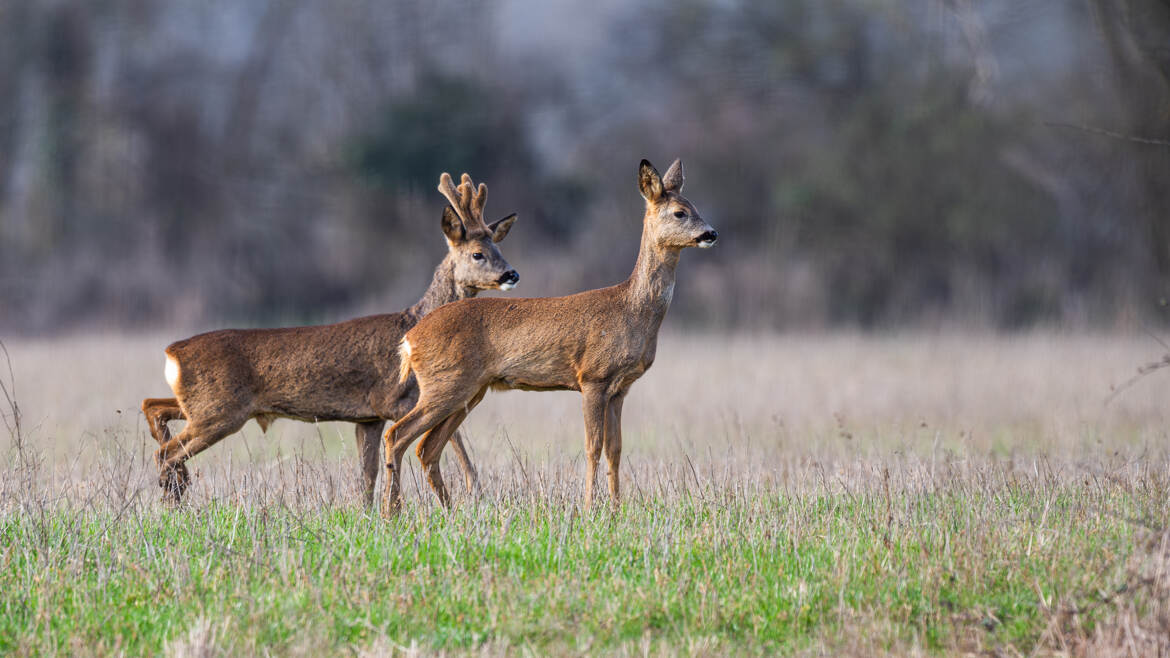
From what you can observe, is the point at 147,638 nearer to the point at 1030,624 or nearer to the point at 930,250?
the point at 1030,624

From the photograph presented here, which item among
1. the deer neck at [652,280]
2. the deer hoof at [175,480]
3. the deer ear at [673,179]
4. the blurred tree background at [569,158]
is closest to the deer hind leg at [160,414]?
the deer hoof at [175,480]

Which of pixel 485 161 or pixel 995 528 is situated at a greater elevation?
pixel 485 161

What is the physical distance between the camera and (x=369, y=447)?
28.8 ft

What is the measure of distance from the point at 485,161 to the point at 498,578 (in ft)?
89.8

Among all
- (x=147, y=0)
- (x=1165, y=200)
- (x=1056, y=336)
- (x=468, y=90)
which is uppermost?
(x=147, y=0)

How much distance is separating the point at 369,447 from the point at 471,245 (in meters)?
1.70

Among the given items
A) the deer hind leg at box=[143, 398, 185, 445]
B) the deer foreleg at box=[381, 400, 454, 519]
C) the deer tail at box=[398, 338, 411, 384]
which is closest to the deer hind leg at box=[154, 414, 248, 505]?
the deer hind leg at box=[143, 398, 185, 445]

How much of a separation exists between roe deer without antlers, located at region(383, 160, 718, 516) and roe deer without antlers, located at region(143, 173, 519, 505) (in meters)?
0.73

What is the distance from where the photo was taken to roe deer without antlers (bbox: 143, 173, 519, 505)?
8414 mm

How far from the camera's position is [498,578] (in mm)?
5871

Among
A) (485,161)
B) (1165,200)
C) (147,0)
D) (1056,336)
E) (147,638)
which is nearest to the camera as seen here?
(147,638)

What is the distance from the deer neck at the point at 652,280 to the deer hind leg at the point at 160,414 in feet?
10.4

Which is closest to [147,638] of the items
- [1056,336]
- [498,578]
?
[498,578]

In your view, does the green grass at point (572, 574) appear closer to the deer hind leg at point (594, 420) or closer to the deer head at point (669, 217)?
the deer hind leg at point (594, 420)
